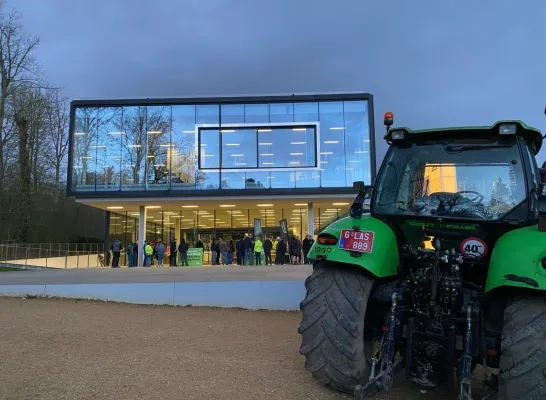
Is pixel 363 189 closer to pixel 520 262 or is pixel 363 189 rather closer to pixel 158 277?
pixel 520 262

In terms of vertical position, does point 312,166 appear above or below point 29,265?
above

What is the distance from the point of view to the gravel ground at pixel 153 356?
14.1 feet

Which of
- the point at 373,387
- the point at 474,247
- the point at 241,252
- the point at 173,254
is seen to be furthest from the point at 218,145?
the point at 373,387

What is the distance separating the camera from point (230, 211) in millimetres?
33781

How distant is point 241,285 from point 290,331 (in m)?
2.62

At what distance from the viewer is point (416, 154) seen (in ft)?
14.4

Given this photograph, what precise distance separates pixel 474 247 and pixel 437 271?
54cm

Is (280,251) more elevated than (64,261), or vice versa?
(280,251)

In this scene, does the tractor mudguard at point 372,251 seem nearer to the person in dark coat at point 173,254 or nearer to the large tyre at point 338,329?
the large tyre at point 338,329

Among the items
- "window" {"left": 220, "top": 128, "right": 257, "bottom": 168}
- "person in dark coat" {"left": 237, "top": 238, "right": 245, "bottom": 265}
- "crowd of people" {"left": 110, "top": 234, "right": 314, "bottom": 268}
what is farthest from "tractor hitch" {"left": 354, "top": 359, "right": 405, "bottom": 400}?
"window" {"left": 220, "top": 128, "right": 257, "bottom": 168}

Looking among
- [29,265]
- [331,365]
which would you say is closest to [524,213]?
[331,365]

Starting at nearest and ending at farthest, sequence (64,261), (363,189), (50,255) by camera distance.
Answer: (363,189) < (50,255) < (64,261)

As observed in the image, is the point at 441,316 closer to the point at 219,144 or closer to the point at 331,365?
the point at 331,365

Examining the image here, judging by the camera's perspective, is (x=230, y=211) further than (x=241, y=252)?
Yes
